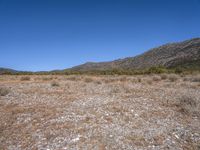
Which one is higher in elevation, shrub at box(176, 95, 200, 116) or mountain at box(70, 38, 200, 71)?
mountain at box(70, 38, 200, 71)

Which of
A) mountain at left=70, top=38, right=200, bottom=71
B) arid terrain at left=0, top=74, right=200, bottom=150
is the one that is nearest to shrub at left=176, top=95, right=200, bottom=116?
arid terrain at left=0, top=74, right=200, bottom=150

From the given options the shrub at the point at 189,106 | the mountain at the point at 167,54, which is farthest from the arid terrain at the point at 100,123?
the mountain at the point at 167,54

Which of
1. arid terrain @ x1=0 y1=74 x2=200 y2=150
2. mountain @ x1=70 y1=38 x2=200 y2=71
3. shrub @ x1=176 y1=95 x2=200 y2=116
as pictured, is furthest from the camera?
mountain @ x1=70 y1=38 x2=200 y2=71

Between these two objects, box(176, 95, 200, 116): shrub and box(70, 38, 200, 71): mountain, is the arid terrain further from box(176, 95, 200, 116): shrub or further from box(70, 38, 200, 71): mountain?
box(70, 38, 200, 71): mountain

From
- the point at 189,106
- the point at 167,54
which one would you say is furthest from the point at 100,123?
the point at 167,54

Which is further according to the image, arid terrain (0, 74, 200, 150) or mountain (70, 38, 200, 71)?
mountain (70, 38, 200, 71)

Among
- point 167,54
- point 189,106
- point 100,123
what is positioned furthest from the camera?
point 167,54

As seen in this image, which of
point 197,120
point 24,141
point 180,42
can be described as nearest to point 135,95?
point 197,120

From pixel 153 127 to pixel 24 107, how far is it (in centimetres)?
757

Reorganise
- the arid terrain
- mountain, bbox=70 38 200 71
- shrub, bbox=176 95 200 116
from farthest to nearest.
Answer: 1. mountain, bbox=70 38 200 71
2. shrub, bbox=176 95 200 116
3. the arid terrain

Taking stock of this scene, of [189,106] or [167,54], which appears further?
[167,54]

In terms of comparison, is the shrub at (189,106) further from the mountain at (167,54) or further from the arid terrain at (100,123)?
the mountain at (167,54)

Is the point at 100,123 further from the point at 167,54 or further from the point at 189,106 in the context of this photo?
the point at 167,54

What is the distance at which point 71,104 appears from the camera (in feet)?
49.5
